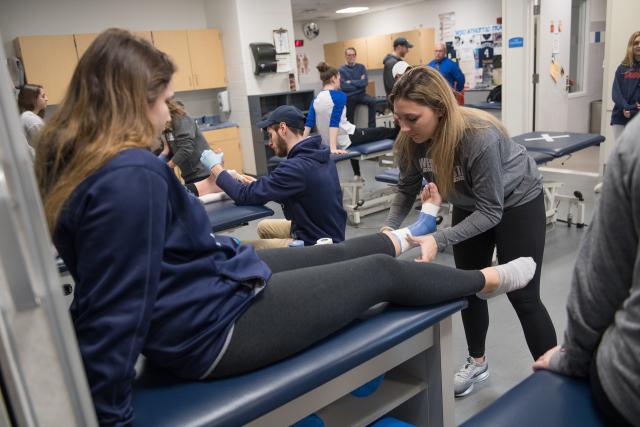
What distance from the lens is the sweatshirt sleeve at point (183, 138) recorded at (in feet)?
10.9

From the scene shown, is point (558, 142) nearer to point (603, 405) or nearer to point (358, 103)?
point (603, 405)

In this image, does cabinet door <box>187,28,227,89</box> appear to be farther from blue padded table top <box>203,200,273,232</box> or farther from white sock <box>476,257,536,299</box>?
white sock <box>476,257,536,299</box>

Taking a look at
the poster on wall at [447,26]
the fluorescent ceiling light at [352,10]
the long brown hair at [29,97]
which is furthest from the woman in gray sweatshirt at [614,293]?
the fluorescent ceiling light at [352,10]

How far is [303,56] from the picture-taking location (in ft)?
37.6

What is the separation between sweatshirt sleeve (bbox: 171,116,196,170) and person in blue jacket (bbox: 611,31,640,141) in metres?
3.85

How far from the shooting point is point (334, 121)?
482 cm

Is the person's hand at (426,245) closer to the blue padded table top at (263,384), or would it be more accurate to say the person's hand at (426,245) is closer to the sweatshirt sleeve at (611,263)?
the blue padded table top at (263,384)

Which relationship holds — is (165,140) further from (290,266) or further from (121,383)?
(121,383)

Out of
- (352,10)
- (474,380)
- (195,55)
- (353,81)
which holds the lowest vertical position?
(474,380)

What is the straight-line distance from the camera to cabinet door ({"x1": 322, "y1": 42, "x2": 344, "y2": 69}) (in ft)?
37.1

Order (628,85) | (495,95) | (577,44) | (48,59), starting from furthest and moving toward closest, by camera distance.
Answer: (495,95) → (577,44) → (48,59) → (628,85)

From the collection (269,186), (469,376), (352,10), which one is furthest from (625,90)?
(352,10)

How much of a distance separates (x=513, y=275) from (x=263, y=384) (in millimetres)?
870

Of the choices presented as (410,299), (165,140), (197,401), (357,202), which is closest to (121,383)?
(197,401)
